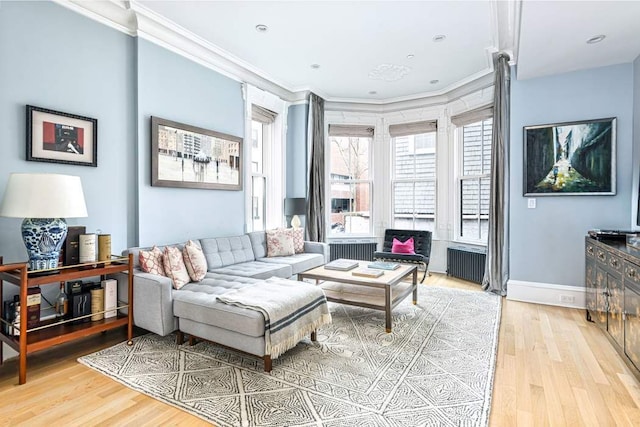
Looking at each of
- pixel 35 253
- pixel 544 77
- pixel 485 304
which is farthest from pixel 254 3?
pixel 485 304

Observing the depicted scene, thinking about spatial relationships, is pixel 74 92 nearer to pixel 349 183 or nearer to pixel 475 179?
pixel 349 183

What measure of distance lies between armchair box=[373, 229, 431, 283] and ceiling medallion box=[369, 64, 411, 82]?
7.67 ft

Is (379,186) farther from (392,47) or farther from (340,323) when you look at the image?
(340,323)

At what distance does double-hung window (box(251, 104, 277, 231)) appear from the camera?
5.25m

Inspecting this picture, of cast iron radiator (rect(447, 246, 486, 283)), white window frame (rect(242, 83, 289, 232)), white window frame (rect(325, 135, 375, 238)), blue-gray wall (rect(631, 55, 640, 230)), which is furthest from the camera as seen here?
white window frame (rect(325, 135, 375, 238))

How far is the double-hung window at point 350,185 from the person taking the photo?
618 cm

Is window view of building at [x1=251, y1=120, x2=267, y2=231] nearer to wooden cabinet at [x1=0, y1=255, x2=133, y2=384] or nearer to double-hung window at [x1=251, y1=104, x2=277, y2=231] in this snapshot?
double-hung window at [x1=251, y1=104, x2=277, y2=231]

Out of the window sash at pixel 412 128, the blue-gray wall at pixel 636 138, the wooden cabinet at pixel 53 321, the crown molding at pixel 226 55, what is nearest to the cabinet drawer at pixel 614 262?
the blue-gray wall at pixel 636 138

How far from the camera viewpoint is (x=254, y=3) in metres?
3.14

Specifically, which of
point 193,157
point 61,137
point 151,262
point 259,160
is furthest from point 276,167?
point 61,137

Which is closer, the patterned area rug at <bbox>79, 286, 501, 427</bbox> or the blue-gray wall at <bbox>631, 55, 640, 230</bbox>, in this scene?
the patterned area rug at <bbox>79, 286, 501, 427</bbox>

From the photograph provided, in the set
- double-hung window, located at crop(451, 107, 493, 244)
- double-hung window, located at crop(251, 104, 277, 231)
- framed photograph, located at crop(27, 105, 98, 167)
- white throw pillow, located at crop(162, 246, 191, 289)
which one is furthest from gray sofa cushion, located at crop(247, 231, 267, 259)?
double-hung window, located at crop(451, 107, 493, 244)

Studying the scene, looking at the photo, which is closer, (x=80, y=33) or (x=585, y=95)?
(x=80, y=33)

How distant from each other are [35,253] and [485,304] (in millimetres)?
4281
